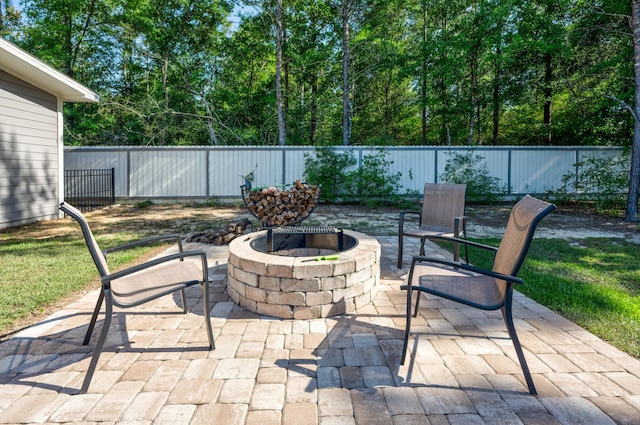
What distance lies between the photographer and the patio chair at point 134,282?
74.3 inches

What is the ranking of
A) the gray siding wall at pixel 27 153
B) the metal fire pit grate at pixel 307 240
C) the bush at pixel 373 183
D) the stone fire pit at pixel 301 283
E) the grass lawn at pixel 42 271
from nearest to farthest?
the stone fire pit at pixel 301 283, the grass lawn at pixel 42 271, the metal fire pit grate at pixel 307 240, the gray siding wall at pixel 27 153, the bush at pixel 373 183

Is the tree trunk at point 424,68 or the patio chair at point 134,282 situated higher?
the tree trunk at point 424,68

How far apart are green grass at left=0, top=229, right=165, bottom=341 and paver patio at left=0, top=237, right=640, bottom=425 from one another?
0.37m

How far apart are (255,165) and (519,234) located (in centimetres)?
967

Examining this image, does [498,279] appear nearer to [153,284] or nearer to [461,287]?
[461,287]

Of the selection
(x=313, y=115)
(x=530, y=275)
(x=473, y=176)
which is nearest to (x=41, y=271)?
(x=530, y=275)

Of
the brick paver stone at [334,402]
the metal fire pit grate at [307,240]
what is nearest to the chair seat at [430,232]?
the metal fire pit grate at [307,240]

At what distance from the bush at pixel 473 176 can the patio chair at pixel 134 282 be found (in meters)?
9.76

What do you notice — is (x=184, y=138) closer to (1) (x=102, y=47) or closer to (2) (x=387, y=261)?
(1) (x=102, y=47)

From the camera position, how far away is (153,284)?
2240mm

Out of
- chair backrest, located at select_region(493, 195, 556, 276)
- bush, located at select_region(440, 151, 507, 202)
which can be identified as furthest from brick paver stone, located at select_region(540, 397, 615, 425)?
bush, located at select_region(440, 151, 507, 202)

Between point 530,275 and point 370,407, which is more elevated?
point 530,275

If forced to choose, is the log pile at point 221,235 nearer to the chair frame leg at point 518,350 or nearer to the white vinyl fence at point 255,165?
the chair frame leg at point 518,350

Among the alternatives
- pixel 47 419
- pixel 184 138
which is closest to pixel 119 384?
pixel 47 419
